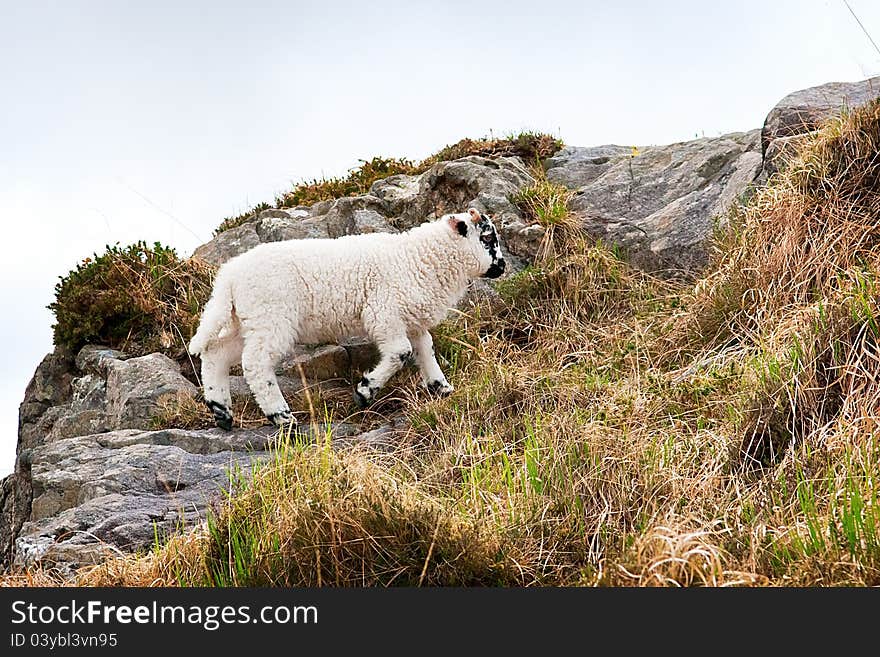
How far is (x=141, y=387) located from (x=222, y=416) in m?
1.60

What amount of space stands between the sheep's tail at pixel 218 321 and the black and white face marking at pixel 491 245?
9.67 ft

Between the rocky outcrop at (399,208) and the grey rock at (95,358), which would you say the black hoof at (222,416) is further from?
the rocky outcrop at (399,208)

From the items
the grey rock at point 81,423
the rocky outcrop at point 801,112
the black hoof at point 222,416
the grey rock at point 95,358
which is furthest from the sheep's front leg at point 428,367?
the rocky outcrop at point 801,112

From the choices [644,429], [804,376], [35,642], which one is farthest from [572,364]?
[35,642]

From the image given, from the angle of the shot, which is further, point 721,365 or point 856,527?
point 721,365

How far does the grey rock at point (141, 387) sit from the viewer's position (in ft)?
34.7

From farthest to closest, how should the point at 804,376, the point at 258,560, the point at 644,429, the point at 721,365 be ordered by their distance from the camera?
the point at 721,365, the point at 644,429, the point at 804,376, the point at 258,560

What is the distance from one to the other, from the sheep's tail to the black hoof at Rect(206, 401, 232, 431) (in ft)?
2.12

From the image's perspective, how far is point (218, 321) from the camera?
9852 mm

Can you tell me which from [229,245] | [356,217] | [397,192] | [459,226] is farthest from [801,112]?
[229,245]

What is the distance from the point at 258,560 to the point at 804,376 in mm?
4102

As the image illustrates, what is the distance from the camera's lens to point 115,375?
11.3m

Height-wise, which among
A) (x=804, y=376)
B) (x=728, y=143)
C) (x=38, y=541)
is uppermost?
(x=728, y=143)

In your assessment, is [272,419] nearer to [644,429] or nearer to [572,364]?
[572,364]
